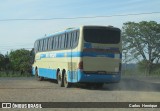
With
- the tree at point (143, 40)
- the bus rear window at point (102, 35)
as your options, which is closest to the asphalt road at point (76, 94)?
the bus rear window at point (102, 35)

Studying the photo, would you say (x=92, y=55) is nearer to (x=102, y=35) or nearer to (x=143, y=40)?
(x=102, y=35)

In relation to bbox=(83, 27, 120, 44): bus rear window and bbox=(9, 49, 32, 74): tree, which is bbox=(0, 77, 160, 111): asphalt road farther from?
bbox=(9, 49, 32, 74): tree

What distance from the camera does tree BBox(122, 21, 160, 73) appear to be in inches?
2640

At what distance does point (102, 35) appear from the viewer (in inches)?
993

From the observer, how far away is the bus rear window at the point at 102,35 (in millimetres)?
24925

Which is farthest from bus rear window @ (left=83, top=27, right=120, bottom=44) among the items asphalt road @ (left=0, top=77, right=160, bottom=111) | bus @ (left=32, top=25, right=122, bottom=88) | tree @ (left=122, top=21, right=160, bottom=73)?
tree @ (left=122, top=21, right=160, bottom=73)

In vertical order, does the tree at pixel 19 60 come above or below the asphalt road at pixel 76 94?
below

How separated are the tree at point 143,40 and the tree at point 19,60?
14747 mm

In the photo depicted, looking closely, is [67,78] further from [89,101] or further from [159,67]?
[159,67]

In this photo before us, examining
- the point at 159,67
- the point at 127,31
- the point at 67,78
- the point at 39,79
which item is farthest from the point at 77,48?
the point at 127,31

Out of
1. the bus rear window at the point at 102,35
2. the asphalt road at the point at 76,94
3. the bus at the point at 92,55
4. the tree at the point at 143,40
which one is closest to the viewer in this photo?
Result: the asphalt road at the point at 76,94

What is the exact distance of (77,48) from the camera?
25.0 m

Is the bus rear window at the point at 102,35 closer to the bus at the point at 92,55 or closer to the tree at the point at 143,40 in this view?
the bus at the point at 92,55

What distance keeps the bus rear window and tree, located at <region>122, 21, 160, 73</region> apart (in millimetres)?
40410
